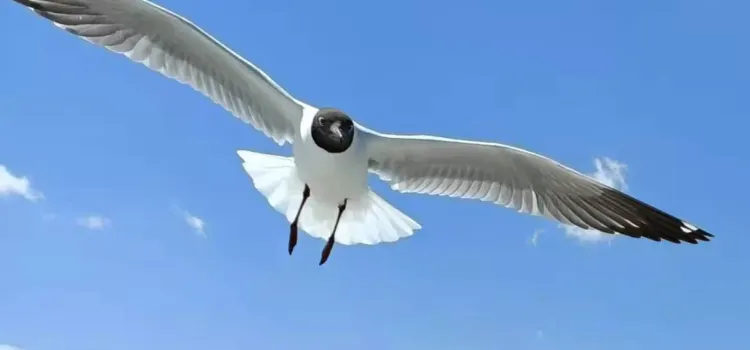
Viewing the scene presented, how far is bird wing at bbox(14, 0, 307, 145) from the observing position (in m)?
4.03

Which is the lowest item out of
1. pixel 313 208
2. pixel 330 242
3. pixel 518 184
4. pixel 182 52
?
pixel 330 242

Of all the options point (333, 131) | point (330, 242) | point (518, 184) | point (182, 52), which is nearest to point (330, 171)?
point (333, 131)

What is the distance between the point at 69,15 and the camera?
4.03 metres

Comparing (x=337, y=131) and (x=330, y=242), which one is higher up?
(x=337, y=131)

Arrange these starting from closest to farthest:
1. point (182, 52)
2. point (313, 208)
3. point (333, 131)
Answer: point (333, 131) < point (182, 52) < point (313, 208)

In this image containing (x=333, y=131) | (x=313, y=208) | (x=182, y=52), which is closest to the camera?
(x=333, y=131)

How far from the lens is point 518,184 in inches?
180

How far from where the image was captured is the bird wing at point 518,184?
4.40 m

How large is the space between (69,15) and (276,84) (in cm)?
78

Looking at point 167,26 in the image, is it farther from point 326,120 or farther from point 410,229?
point 410,229

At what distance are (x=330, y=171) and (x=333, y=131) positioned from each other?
0.17 metres

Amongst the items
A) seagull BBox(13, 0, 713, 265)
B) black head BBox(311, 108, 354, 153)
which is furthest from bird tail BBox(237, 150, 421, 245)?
black head BBox(311, 108, 354, 153)

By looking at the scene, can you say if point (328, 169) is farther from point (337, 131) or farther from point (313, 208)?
point (313, 208)

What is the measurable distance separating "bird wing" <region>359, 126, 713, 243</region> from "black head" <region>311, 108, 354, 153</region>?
0.74 feet
